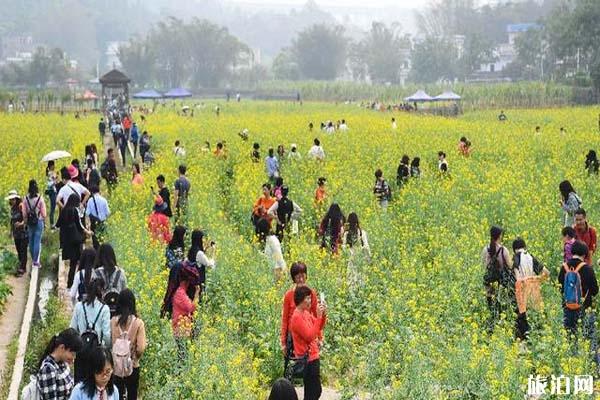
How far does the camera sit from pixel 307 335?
28.1 feet

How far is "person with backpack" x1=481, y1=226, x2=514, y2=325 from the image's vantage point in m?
11.7

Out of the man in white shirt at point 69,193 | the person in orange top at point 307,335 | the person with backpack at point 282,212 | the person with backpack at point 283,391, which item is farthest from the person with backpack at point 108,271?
the person with backpack at point 282,212

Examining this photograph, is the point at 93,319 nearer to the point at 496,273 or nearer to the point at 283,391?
the point at 283,391

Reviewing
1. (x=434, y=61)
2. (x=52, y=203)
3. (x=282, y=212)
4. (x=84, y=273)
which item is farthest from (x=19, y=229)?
(x=434, y=61)

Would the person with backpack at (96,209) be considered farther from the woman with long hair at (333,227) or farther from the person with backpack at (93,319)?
the person with backpack at (93,319)

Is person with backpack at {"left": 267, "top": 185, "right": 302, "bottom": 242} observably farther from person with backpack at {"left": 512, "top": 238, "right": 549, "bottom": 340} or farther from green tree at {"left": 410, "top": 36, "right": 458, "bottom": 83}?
green tree at {"left": 410, "top": 36, "right": 458, "bottom": 83}

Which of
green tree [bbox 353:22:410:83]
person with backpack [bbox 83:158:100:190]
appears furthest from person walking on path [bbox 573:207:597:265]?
green tree [bbox 353:22:410:83]

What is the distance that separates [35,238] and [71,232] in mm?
2072

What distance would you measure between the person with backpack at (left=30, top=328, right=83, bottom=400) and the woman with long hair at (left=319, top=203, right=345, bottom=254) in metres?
6.73

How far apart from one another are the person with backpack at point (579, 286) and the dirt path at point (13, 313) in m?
6.46

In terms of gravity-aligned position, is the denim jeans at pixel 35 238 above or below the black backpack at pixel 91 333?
below

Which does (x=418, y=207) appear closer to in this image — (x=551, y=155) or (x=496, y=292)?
(x=496, y=292)

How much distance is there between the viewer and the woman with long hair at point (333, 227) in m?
13.7

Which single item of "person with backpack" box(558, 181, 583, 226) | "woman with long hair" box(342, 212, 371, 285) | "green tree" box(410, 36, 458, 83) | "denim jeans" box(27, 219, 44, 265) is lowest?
"denim jeans" box(27, 219, 44, 265)
